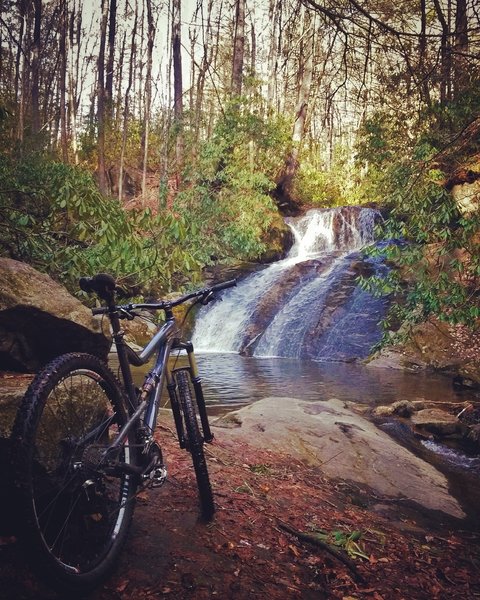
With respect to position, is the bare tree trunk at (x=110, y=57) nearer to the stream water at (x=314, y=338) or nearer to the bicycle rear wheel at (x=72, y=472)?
the stream water at (x=314, y=338)

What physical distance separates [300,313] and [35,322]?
1345cm

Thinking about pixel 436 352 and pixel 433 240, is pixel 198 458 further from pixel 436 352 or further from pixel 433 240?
pixel 436 352

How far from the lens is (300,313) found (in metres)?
16.7

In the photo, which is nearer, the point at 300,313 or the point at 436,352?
the point at 436,352

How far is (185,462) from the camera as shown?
3.86 metres

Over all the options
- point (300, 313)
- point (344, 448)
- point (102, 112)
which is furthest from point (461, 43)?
point (102, 112)

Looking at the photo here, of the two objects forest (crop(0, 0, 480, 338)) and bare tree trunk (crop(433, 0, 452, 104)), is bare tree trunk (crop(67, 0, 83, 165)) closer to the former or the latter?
forest (crop(0, 0, 480, 338))

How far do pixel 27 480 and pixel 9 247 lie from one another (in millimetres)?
4472

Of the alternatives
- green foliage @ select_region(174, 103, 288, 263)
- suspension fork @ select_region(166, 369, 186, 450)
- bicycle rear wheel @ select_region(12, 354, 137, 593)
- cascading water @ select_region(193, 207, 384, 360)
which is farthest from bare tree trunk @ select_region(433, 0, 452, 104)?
green foliage @ select_region(174, 103, 288, 263)

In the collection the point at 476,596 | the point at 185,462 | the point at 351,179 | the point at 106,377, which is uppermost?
the point at 351,179

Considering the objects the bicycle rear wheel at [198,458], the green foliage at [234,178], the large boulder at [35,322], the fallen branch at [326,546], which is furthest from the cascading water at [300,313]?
the bicycle rear wheel at [198,458]

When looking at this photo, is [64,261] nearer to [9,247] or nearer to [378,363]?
[9,247]

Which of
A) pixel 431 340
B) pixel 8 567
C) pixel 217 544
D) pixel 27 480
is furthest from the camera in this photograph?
pixel 431 340

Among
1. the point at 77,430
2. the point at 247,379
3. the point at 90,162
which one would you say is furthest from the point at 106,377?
the point at 90,162
